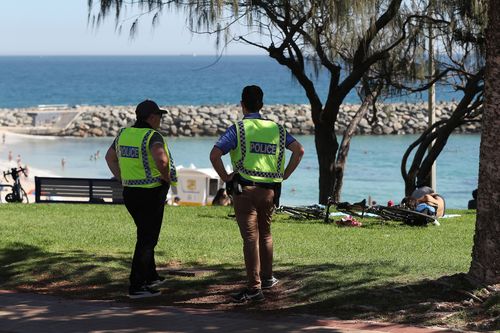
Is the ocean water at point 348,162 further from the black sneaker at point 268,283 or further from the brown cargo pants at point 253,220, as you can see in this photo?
the brown cargo pants at point 253,220

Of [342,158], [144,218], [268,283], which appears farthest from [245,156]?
[342,158]

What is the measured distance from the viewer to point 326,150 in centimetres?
2014

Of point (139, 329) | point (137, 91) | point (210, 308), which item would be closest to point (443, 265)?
point (210, 308)

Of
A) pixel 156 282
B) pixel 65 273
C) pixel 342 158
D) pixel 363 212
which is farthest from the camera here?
pixel 342 158

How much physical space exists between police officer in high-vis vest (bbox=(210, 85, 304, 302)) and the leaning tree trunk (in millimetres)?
1461

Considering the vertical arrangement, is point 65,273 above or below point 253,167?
below

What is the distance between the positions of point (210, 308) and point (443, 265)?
2.81 metres

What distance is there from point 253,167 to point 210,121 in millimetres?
64082

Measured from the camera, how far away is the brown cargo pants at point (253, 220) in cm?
761

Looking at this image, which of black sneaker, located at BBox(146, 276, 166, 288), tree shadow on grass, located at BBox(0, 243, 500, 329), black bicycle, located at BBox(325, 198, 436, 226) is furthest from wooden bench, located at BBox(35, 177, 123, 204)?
black sneaker, located at BBox(146, 276, 166, 288)

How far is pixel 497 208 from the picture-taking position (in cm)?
743

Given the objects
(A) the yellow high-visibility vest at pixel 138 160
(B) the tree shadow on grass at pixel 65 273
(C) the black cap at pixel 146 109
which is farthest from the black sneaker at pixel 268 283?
(C) the black cap at pixel 146 109

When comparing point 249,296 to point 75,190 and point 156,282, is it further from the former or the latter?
point 75,190

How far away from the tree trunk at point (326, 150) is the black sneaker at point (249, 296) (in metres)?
11.8
